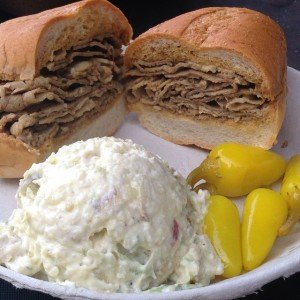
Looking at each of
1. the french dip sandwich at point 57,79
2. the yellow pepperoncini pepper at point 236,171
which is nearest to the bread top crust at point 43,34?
the french dip sandwich at point 57,79

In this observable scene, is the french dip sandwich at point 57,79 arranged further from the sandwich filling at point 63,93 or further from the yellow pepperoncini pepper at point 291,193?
the yellow pepperoncini pepper at point 291,193

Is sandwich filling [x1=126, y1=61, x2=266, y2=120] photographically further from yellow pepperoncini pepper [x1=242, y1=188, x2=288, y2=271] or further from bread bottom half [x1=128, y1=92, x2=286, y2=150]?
yellow pepperoncini pepper [x1=242, y1=188, x2=288, y2=271]

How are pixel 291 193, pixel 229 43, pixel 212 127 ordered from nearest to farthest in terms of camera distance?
pixel 291 193, pixel 229 43, pixel 212 127

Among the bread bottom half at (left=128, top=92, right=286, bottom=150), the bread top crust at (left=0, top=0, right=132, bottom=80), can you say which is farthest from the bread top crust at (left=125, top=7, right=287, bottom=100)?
the bread top crust at (left=0, top=0, right=132, bottom=80)

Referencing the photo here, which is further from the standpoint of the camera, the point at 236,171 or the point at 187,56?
the point at 187,56

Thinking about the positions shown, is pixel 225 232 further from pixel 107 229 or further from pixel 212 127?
pixel 212 127

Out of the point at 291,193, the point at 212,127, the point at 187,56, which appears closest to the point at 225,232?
the point at 291,193

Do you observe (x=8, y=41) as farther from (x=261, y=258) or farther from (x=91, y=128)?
(x=261, y=258)
